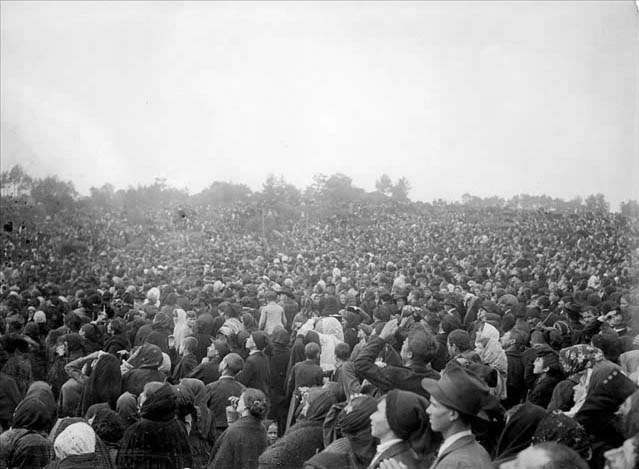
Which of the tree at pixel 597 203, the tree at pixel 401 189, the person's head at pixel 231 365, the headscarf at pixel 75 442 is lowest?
the headscarf at pixel 75 442

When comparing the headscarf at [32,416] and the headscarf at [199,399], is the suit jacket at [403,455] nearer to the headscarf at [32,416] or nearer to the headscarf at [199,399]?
the headscarf at [199,399]

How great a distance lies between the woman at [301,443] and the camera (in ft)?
14.1

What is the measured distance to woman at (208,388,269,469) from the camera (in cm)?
462

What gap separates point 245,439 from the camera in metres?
4.65

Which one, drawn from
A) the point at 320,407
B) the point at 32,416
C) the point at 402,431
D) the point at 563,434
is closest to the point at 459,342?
the point at 320,407

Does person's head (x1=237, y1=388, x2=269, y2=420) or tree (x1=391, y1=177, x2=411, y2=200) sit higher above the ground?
tree (x1=391, y1=177, x2=411, y2=200)

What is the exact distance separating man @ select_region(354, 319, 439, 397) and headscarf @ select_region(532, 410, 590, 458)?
1.32m

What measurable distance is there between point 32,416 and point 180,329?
4.16 meters

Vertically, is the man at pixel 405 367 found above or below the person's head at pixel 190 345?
above

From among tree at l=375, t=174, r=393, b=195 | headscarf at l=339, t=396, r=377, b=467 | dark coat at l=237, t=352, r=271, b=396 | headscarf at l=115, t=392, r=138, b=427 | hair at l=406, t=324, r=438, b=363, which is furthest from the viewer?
tree at l=375, t=174, r=393, b=195

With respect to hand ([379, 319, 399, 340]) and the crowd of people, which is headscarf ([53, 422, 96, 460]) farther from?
hand ([379, 319, 399, 340])

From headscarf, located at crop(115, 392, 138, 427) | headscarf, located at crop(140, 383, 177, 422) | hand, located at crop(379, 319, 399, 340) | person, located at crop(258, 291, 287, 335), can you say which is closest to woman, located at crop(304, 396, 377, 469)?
hand, located at crop(379, 319, 399, 340)

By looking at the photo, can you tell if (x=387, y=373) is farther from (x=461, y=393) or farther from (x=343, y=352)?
(x=461, y=393)

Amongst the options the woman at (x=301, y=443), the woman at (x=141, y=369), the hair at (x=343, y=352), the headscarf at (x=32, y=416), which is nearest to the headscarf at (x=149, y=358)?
the woman at (x=141, y=369)
